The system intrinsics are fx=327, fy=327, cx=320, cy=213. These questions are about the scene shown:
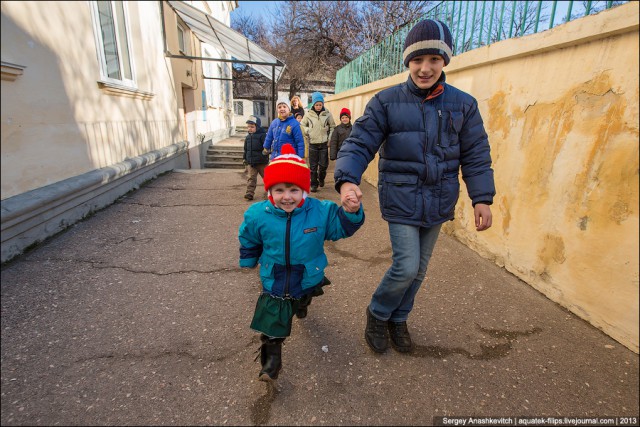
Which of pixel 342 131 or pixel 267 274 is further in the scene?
pixel 342 131

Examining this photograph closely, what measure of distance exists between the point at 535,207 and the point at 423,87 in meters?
1.63

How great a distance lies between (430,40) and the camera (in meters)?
1.66

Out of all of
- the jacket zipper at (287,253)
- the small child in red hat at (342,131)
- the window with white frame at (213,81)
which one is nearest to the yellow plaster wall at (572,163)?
the jacket zipper at (287,253)

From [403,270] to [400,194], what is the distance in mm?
416

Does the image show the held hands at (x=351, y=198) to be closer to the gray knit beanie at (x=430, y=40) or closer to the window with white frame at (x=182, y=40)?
the gray knit beanie at (x=430, y=40)

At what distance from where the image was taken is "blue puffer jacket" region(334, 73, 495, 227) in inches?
68.2

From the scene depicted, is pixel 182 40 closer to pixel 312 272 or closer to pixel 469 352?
pixel 312 272

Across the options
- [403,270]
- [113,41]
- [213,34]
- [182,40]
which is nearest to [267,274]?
[403,270]

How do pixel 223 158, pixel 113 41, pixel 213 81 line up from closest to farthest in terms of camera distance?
pixel 113 41, pixel 223 158, pixel 213 81

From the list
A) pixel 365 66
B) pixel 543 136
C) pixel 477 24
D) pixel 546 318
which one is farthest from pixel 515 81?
pixel 365 66

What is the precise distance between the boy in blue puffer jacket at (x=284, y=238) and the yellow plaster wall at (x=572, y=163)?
172 centimetres

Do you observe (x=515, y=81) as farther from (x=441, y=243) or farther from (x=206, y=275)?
(x=206, y=275)

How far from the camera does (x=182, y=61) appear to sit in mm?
9023

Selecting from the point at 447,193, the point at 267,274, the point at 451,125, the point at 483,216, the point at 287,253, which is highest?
the point at 451,125
